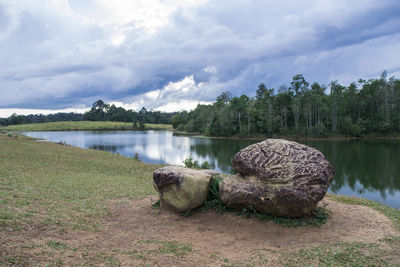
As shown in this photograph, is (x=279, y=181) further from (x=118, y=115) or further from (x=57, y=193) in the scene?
(x=118, y=115)

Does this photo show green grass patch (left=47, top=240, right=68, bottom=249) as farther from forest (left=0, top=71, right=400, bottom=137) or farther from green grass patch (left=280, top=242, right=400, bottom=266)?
forest (left=0, top=71, right=400, bottom=137)

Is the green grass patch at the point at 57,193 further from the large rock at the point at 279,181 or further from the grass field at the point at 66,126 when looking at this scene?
the grass field at the point at 66,126

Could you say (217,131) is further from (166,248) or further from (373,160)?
(166,248)

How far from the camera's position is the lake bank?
16.6ft

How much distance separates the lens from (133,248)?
18.2ft

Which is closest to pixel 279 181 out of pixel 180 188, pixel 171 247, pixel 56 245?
pixel 180 188

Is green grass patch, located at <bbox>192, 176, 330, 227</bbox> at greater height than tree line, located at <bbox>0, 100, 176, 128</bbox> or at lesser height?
lesser

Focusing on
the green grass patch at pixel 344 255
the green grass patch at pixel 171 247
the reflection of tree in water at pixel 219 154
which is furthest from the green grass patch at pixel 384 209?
the reflection of tree in water at pixel 219 154

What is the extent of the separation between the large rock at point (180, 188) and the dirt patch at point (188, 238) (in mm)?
348

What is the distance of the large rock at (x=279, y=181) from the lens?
7.21 metres

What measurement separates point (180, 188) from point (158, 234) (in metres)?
1.57

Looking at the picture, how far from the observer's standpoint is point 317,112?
6431cm

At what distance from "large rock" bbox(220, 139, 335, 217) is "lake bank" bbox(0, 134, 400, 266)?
1.67 ft

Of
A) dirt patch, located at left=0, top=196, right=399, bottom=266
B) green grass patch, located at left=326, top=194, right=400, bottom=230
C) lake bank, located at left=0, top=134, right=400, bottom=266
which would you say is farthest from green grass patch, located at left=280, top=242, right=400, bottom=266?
green grass patch, located at left=326, top=194, right=400, bottom=230
